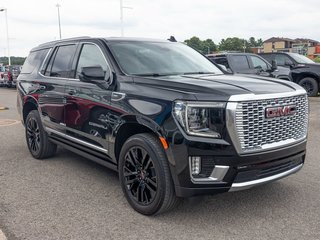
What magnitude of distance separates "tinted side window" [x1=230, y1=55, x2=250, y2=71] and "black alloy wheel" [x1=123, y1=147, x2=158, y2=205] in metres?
9.06

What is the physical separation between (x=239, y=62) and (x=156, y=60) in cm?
848

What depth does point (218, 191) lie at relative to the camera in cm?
Answer: 334

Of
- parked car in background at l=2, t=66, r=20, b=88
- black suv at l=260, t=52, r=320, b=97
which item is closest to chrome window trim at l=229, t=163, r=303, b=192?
black suv at l=260, t=52, r=320, b=97

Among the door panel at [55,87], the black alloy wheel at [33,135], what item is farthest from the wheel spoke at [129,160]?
Answer: the black alloy wheel at [33,135]

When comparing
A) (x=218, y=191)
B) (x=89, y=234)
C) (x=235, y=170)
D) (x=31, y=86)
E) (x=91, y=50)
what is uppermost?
(x=91, y=50)

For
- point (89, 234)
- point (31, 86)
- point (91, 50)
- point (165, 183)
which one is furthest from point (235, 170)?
point (31, 86)

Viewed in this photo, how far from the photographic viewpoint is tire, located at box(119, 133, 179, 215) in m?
3.46

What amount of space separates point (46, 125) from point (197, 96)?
310 centimetres

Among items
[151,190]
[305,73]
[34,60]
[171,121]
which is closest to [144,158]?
[151,190]

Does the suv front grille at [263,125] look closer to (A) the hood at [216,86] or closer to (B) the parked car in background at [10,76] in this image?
(A) the hood at [216,86]

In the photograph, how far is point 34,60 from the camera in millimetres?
6277

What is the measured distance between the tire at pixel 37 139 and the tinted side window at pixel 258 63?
8.53 metres

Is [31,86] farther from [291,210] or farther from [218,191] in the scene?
[291,210]

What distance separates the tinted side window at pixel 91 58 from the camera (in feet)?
14.5
